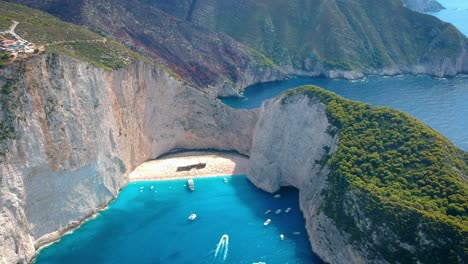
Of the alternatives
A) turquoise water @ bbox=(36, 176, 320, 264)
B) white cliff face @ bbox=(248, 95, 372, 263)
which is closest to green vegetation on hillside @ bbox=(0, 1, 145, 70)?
turquoise water @ bbox=(36, 176, 320, 264)

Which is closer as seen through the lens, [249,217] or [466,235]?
[466,235]

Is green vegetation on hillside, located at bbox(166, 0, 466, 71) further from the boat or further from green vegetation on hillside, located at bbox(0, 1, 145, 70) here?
the boat

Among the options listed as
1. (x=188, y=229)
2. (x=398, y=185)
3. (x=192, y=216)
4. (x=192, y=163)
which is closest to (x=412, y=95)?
(x=192, y=163)

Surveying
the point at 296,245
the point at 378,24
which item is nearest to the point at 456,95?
the point at 378,24

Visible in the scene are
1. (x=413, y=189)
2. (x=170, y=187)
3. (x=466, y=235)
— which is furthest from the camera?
(x=170, y=187)

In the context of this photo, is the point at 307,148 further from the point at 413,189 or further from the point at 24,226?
the point at 24,226

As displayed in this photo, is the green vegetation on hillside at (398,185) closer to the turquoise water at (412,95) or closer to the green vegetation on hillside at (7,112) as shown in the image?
the turquoise water at (412,95)
